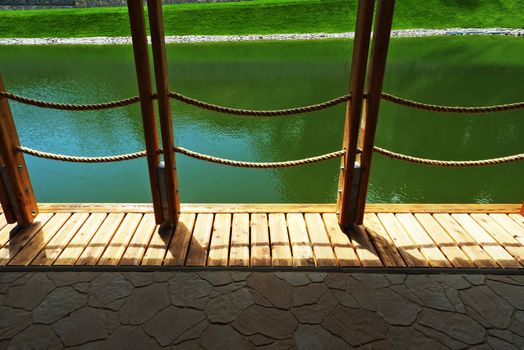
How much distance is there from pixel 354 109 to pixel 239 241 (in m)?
1.58

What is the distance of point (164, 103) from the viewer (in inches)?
127

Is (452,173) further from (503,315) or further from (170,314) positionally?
(170,314)

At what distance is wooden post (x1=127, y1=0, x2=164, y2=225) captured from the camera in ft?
9.61

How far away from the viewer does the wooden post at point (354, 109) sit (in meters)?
2.95

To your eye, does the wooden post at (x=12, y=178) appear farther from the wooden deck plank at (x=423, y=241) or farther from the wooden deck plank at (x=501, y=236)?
the wooden deck plank at (x=501, y=236)

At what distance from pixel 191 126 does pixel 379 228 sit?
8.10 metres

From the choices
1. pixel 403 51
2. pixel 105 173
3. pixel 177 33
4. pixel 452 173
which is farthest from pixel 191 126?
pixel 177 33

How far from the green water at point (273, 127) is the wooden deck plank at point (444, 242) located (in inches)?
116

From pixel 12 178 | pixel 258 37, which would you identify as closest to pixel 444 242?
pixel 12 178

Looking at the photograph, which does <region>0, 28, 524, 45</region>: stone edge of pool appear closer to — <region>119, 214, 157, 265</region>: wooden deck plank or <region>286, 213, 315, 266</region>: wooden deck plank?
<region>119, 214, 157, 265</region>: wooden deck plank

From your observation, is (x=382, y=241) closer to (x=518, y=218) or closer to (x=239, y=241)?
(x=239, y=241)

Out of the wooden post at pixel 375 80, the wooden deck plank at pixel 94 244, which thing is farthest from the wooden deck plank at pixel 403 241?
the wooden deck plank at pixel 94 244

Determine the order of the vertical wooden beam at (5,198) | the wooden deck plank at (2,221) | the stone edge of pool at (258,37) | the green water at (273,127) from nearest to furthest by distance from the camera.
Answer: the vertical wooden beam at (5,198), the wooden deck plank at (2,221), the green water at (273,127), the stone edge of pool at (258,37)

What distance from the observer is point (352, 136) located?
336 centimetres
